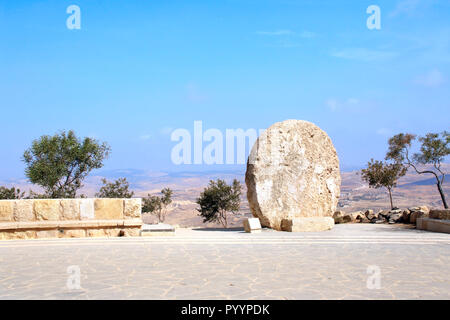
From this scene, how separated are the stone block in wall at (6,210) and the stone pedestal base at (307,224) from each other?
755cm

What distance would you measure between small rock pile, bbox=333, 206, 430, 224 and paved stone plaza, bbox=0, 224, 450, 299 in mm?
4337

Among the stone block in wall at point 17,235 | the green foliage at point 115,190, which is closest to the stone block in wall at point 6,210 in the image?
the stone block in wall at point 17,235

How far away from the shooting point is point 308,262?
784 cm

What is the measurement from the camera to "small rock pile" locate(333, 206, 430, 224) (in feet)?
51.3

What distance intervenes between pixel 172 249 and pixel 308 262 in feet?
10.6

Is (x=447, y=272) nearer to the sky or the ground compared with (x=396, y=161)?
nearer to the ground

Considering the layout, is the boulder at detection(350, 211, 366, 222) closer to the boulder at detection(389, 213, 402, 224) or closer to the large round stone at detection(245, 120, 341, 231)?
the boulder at detection(389, 213, 402, 224)

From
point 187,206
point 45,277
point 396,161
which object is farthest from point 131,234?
point 187,206

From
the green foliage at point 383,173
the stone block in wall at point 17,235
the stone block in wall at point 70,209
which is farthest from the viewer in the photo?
the green foliage at point 383,173

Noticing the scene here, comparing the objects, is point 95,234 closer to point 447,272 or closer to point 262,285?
point 262,285

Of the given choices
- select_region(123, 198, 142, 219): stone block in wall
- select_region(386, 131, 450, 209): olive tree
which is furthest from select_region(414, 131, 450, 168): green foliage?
select_region(123, 198, 142, 219): stone block in wall

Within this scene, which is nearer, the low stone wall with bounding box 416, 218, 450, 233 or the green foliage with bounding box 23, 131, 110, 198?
the low stone wall with bounding box 416, 218, 450, 233

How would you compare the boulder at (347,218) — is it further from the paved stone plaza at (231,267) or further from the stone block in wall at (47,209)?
the stone block in wall at (47,209)

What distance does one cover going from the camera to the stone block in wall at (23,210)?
1116 cm
